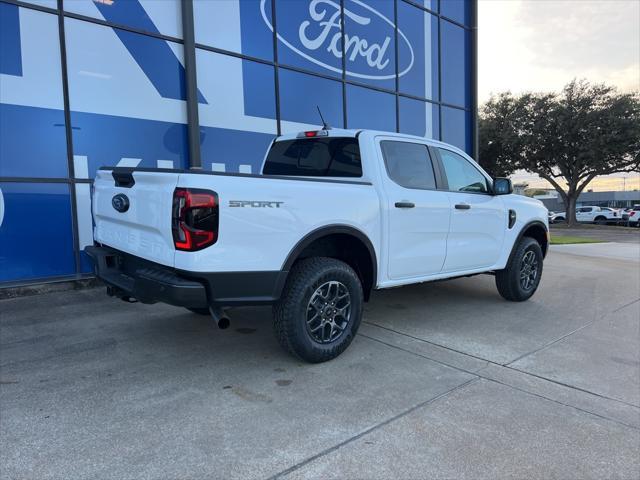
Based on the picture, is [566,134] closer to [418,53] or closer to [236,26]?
[418,53]

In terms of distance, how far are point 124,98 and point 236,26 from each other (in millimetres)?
2548

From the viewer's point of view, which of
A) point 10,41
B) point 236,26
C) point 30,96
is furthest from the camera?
point 236,26

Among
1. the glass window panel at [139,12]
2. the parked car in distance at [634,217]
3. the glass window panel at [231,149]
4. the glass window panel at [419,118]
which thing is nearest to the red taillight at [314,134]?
the glass window panel at [231,149]

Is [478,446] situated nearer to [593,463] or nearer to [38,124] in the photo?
[593,463]

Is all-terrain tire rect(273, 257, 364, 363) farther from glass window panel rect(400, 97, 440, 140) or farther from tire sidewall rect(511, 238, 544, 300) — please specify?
glass window panel rect(400, 97, 440, 140)

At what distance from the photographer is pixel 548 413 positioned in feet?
10.1

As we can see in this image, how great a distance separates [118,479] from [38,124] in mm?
5627

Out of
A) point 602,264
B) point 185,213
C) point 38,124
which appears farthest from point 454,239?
point 602,264

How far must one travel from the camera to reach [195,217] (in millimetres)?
3049

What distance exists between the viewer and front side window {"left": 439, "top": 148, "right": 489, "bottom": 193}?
5027 mm

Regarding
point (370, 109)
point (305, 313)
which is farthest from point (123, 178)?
point (370, 109)

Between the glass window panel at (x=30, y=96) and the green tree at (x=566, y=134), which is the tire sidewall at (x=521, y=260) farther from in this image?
the green tree at (x=566, y=134)

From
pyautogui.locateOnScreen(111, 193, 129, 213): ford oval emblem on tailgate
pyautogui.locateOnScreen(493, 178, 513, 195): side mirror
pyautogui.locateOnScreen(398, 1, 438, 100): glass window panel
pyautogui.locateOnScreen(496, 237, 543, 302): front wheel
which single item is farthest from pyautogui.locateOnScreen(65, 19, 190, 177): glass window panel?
pyautogui.locateOnScreen(398, 1, 438, 100): glass window panel

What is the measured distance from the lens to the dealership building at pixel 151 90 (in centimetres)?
627
